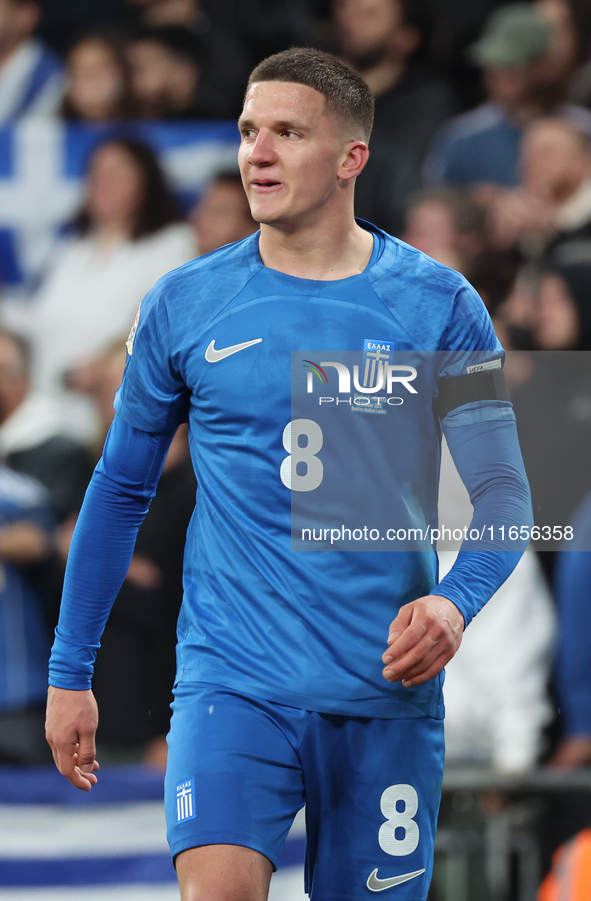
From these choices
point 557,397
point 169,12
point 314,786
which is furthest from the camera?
point 169,12

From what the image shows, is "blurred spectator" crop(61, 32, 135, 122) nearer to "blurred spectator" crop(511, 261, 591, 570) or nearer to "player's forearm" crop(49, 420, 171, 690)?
"blurred spectator" crop(511, 261, 591, 570)

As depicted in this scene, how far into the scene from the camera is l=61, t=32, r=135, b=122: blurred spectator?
5.63 meters

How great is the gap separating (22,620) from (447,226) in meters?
2.47

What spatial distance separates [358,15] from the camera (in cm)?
553

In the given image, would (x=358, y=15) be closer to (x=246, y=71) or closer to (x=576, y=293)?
(x=246, y=71)

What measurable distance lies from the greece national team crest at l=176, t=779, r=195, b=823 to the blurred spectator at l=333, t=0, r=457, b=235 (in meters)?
3.31

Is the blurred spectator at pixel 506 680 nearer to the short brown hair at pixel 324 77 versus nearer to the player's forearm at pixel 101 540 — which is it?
the player's forearm at pixel 101 540

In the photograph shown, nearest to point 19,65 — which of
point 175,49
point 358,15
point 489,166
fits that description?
point 175,49

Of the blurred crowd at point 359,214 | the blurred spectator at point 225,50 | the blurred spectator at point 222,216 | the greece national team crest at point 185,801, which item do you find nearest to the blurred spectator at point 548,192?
the blurred crowd at point 359,214

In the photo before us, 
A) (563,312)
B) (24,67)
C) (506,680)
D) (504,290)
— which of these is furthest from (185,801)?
(24,67)

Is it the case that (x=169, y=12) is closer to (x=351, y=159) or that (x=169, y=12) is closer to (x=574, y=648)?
(x=351, y=159)

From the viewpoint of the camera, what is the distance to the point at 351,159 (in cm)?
264

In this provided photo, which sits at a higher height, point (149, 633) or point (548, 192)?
point (548, 192)

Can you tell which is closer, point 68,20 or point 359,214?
point 359,214
